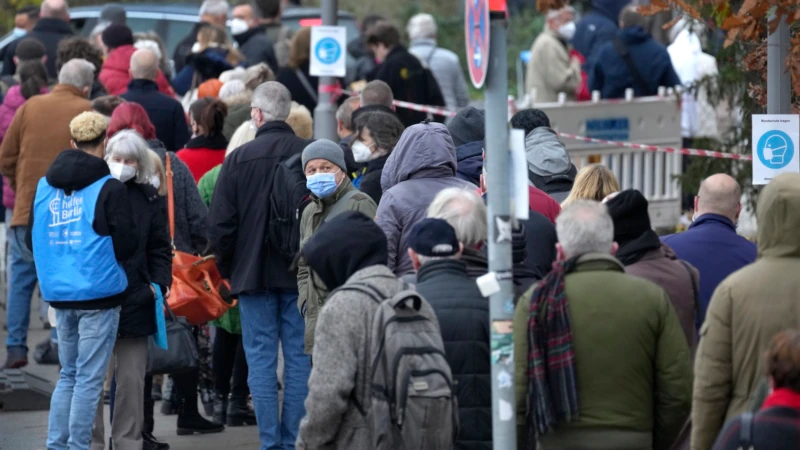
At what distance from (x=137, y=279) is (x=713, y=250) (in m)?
3.00

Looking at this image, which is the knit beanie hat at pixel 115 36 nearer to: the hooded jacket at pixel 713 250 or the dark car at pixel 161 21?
the dark car at pixel 161 21

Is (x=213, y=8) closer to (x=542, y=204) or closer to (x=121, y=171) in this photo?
(x=121, y=171)

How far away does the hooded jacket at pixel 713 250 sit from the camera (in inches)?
248

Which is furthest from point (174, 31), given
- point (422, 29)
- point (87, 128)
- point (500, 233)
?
point (500, 233)

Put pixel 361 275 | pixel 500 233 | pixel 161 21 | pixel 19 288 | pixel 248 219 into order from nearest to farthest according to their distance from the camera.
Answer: pixel 500 233 → pixel 361 275 → pixel 248 219 → pixel 19 288 → pixel 161 21

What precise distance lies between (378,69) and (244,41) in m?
1.87

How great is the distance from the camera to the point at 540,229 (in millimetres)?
6578

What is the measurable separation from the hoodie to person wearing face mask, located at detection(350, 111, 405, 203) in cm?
157

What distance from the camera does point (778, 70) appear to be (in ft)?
23.7

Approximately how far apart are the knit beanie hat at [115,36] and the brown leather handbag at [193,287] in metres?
4.40

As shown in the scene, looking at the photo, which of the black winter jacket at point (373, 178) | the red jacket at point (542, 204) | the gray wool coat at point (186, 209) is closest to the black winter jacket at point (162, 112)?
the gray wool coat at point (186, 209)

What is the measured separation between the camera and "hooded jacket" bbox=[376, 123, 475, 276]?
278 inches

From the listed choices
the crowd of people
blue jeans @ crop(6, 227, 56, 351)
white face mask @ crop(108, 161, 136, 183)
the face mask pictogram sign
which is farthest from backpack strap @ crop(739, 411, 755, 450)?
blue jeans @ crop(6, 227, 56, 351)

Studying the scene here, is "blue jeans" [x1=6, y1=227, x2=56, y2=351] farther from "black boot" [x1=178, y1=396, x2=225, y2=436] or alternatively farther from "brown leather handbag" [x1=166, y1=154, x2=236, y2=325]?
"brown leather handbag" [x1=166, y1=154, x2=236, y2=325]
